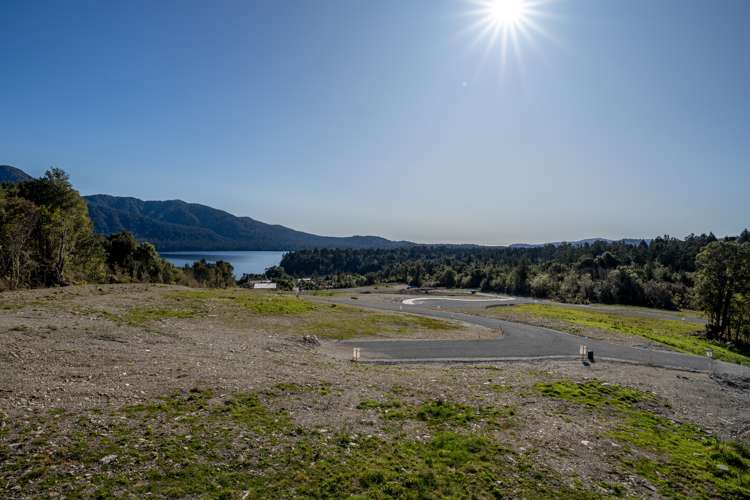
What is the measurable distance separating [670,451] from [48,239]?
165 feet

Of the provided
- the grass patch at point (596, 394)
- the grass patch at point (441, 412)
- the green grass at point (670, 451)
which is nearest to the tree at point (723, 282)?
the grass patch at point (596, 394)

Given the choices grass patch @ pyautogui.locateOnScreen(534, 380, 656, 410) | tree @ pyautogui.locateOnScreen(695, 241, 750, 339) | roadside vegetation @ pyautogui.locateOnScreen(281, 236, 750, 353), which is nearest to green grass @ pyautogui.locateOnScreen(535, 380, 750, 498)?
grass patch @ pyautogui.locateOnScreen(534, 380, 656, 410)

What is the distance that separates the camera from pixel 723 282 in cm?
4388

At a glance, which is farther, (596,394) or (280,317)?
(280,317)

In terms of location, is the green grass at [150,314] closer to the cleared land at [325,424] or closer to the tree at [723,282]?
the cleared land at [325,424]

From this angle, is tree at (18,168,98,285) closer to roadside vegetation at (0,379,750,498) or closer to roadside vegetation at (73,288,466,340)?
roadside vegetation at (73,288,466,340)

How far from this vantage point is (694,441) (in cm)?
1206

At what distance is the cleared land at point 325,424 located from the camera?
7664 millimetres

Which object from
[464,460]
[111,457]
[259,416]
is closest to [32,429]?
[111,457]

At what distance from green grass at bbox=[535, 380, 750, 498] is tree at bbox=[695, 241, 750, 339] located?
133ft

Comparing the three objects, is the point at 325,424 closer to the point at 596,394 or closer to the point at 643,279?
the point at 596,394

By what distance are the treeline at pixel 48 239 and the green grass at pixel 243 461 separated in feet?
107

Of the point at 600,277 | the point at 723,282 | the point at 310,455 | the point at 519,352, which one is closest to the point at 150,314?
the point at 310,455

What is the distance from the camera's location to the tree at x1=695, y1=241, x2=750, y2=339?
140 feet
